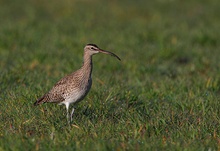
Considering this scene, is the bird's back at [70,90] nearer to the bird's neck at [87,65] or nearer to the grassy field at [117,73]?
the bird's neck at [87,65]

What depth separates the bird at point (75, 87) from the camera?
7902 mm

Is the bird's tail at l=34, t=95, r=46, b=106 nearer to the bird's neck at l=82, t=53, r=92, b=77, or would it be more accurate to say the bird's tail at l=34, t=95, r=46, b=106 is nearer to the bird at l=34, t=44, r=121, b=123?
the bird at l=34, t=44, r=121, b=123

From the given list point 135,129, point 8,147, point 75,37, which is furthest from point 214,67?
point 8,147

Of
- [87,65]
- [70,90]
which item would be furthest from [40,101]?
[87,65]

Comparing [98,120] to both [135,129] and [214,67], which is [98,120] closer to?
[135,129]

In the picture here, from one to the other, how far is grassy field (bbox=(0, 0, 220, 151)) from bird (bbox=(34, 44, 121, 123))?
19 cm

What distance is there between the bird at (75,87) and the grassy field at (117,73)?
7.5 inches

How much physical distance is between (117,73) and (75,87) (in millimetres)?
3999

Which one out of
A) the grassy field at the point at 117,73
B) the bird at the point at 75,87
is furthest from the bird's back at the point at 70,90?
the grassy field at the point at 117,73

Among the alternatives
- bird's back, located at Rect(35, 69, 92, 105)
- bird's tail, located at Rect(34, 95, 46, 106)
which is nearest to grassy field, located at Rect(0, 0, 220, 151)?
bird's tail, located at Rect(34, 95, 46, 106)

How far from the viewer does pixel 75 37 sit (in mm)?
15375

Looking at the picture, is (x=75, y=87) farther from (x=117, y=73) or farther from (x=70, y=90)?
(x=117, y=73)

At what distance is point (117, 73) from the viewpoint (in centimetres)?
1188

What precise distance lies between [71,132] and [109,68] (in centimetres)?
559
